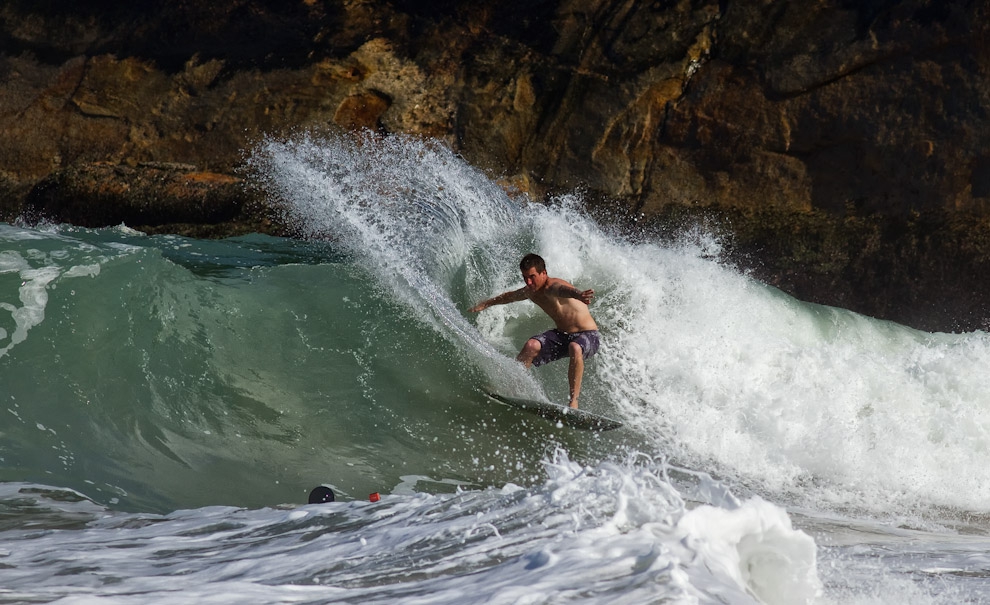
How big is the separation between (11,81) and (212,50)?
297 cm

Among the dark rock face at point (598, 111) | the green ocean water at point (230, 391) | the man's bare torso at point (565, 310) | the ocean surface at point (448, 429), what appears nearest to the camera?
the ocean surface at point (448, 429)

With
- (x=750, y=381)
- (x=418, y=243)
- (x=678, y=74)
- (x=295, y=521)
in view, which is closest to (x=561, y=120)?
(x=678, y=74)

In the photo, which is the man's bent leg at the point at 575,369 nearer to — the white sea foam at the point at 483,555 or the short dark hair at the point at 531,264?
the short dark hair at the point at 531,264

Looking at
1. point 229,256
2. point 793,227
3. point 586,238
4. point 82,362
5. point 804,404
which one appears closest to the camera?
point 82,362

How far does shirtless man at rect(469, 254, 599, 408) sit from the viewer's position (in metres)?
6.38

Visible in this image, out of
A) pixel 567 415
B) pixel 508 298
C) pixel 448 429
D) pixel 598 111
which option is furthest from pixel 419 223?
pixel 598 111

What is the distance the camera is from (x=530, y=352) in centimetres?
639

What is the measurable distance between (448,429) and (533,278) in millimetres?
1239

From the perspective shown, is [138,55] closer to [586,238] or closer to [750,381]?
[586,238]

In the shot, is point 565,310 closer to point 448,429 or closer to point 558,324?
point 558,324

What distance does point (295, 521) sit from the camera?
13.4 ft

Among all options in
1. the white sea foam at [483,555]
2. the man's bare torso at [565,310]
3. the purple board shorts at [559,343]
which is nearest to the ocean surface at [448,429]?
the white sea foam at [483,555]

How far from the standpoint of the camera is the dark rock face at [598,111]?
35.2 feet

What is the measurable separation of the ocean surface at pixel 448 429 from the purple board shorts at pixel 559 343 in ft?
0.88
